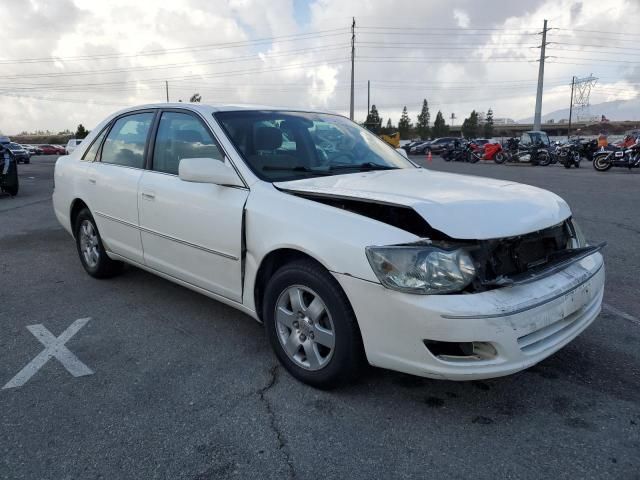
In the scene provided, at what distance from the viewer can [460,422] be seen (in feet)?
8.38

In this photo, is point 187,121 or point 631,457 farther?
point 187,121

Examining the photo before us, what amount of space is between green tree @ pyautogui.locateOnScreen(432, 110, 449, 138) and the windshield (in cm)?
9934

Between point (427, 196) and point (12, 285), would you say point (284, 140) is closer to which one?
point (427, 196)

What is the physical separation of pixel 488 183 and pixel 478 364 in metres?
1.39

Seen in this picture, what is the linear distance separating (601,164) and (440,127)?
3343 inches

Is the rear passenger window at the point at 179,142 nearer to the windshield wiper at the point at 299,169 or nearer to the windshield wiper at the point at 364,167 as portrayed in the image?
the windshield wiper at the point at 299,169

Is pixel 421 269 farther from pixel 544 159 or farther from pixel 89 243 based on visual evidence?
pixel 544 159

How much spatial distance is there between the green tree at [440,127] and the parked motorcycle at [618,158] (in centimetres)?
8230

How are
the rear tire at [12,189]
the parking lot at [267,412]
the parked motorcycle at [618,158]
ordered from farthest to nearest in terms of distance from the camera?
the parked motorcycle at [618,158] → the rear tire at [12,189] → the parking lot at [267,412]

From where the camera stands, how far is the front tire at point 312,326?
2.59 m

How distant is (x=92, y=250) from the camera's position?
4.89 metres

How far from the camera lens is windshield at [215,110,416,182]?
3.36 metres

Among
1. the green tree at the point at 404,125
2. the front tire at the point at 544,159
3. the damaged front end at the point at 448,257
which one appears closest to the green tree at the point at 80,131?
the green tree at the point at 404,125

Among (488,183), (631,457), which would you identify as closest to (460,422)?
(631,457)
